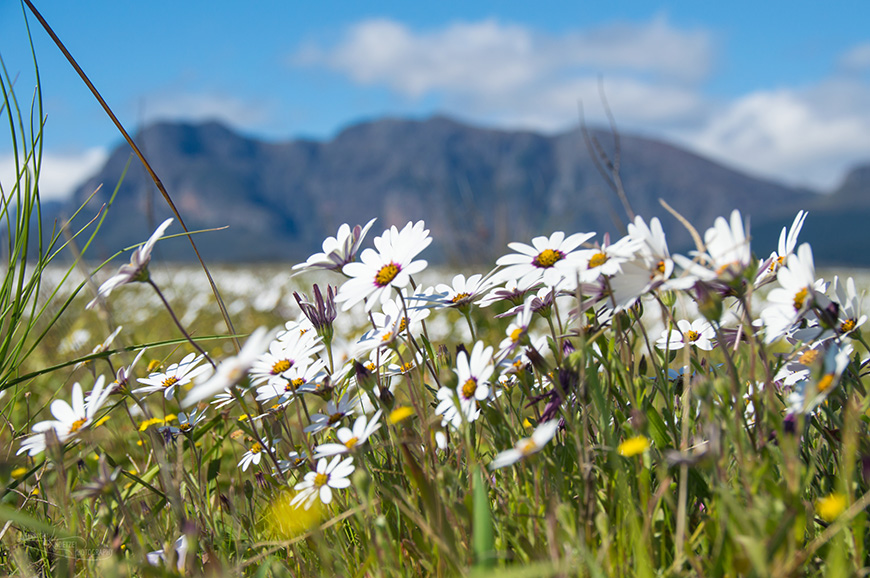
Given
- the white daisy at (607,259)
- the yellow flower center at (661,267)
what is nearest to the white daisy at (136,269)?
the white daisy at (607,259)

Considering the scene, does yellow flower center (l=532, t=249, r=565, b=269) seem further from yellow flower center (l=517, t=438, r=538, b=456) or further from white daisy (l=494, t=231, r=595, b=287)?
yellow flower center (l=517, t=438, r=538, b=456)

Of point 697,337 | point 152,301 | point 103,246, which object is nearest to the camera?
point 697,337

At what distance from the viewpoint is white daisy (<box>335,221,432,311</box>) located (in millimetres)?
1027

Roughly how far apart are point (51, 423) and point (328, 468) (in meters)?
0.51

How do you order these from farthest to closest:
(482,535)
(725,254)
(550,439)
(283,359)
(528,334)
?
(283,359) < (528,334) < (550,439) < (725,254) < (482,535)

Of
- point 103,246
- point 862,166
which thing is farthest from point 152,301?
point 862,166

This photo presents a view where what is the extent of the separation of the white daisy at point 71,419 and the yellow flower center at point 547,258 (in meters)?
0.78

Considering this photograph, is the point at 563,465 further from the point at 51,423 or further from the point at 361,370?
the point at 51,423

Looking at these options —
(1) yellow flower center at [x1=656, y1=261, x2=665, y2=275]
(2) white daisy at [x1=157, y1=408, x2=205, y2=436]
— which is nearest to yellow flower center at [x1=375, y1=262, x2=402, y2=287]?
(1) yellow flower center at [x1=656, y1=261, x2=665, y2=275]

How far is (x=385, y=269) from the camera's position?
42.9 inches

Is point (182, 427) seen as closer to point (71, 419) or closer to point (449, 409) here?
point (71, 419)

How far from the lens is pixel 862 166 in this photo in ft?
638

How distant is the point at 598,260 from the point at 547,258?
0.43 feet

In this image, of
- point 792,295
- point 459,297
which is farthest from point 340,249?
point 792,295
